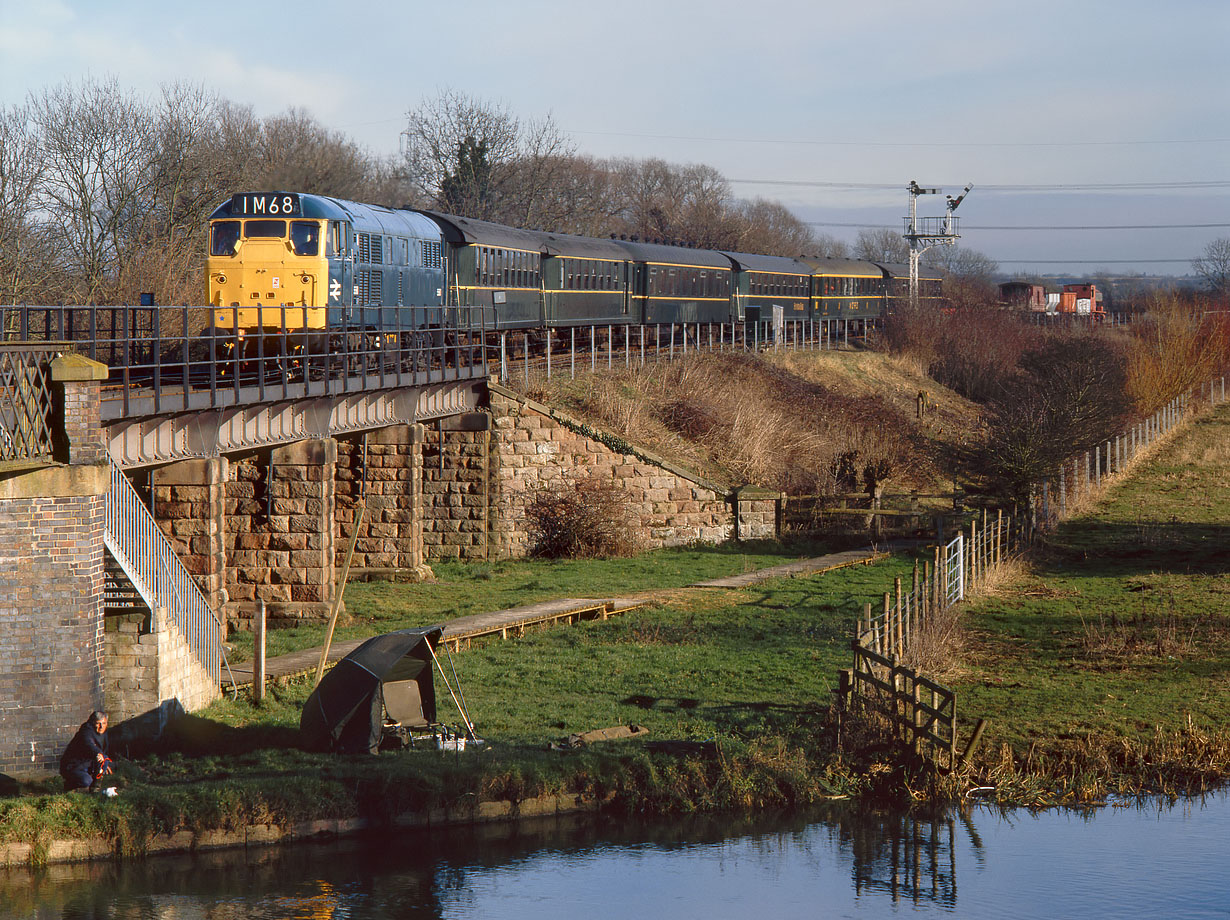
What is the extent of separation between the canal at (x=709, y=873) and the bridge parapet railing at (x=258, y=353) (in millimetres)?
6244

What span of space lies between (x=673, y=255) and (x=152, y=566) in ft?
122

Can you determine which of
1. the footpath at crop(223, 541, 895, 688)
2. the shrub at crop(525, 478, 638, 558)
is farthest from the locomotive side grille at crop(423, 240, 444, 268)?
the footpath at crop(223, 541, 895, 688)

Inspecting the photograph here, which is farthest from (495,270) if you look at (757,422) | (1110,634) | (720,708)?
(720,708)

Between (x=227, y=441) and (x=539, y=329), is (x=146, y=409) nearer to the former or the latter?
(x=227, y=441)

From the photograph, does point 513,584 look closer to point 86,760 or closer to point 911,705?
point 911,705

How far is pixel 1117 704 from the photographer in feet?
68.3

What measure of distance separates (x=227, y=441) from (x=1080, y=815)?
13608 mm

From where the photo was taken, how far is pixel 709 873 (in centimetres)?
1575

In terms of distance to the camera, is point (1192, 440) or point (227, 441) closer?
point (227, 441)

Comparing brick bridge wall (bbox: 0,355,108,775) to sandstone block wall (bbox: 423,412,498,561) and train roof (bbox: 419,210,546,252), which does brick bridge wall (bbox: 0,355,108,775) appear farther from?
train roof (bbox: 419,210,546,252)

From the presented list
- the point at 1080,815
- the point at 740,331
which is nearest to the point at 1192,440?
the point at 740,331

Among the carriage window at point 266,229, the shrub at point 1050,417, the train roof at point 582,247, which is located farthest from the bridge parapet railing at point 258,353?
the shrub at point 1050,417

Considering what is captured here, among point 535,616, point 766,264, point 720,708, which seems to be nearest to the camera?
point 720,708

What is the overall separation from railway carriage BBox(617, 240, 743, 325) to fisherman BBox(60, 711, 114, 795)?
35858 mm
